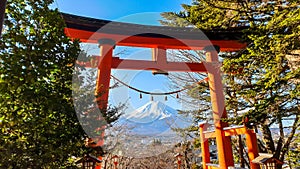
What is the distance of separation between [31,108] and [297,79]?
10.6 feet

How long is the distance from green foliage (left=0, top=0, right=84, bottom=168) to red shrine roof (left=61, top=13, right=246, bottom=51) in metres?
1.71

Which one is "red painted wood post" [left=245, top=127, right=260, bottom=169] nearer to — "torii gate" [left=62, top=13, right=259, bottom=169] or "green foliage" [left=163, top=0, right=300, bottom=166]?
"torii gate" [left=62, top=13, right=259, bottom=169]

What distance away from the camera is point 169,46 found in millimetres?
4125

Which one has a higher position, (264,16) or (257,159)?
(264,16)

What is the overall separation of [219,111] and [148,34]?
2030mm

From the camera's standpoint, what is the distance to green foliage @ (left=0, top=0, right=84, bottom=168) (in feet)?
4.56

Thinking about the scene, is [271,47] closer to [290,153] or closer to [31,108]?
[31,108]

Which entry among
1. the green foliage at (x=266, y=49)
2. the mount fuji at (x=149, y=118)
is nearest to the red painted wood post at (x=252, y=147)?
the green foliage at (x=266, y=49)

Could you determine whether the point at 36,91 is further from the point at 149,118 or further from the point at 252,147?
the point at 149,118

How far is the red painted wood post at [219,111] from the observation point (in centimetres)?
388

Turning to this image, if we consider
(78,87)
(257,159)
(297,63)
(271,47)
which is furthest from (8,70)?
(297,63)

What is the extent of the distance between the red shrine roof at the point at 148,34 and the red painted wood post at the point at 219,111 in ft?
0.99

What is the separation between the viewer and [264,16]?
3520 mm

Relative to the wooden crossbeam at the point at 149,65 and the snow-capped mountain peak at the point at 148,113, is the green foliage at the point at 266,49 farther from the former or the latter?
the snow-capped mountain peak at the point at 148,113
